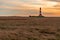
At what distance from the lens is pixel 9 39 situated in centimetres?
1602

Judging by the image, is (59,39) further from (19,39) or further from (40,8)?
(40,8)

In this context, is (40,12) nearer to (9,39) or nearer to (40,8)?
(40,8)

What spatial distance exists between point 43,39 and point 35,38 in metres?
0.63

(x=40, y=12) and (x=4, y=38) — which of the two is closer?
(x=4, y=38)

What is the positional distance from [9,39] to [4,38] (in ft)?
1.82

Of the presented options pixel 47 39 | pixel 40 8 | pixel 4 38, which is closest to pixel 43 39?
pixel 47 39

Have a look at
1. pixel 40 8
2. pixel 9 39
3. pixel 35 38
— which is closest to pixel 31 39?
pixel 35 38

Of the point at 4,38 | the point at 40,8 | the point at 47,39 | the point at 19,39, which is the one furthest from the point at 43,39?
the point at 40,8

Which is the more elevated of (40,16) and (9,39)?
(9,39)

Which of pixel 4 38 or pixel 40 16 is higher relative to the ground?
pixel 4 38

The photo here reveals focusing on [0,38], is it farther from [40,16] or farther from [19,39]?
[40,16]

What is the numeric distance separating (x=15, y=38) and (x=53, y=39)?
300 cm

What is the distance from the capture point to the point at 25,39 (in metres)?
16.3

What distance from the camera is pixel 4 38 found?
16375 millimetres
